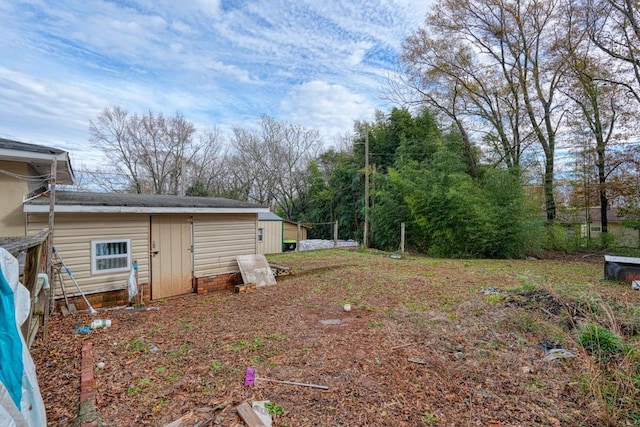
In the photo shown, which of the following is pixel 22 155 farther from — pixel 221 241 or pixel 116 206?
pixel 221 241

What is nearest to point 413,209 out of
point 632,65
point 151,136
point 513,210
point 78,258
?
point 513,210

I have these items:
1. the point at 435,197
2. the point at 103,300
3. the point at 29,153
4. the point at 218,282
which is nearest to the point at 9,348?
the point at 29,153

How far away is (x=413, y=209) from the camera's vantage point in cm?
1084

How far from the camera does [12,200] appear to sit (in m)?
3.96

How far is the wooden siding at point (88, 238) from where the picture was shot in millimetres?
4320

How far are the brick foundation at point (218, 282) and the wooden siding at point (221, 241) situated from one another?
9cm

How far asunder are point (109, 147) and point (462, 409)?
19.3 metres

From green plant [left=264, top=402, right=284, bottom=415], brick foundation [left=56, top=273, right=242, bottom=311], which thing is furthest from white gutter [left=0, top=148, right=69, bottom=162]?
green plant [left=264, top=402, right=284, bottom=415]

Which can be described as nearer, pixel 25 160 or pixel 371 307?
pixel 25 160

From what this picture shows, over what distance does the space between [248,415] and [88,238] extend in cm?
411

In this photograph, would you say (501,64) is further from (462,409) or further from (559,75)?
(462,409)

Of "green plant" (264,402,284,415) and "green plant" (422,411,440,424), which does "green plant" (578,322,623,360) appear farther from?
"green plant" (264,402,284,415)

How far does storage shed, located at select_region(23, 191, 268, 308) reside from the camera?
441cm

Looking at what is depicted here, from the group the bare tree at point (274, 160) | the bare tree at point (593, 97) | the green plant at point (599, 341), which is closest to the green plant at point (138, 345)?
the green plant at point (599, 341)
